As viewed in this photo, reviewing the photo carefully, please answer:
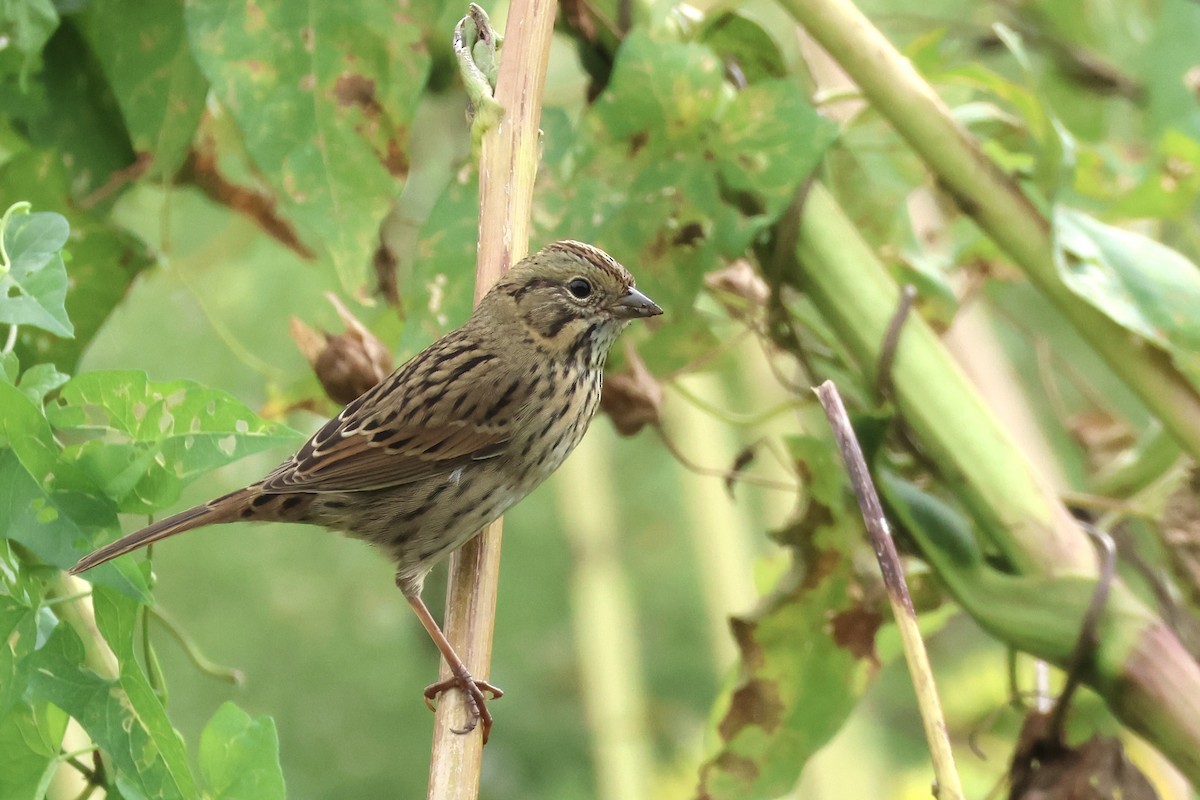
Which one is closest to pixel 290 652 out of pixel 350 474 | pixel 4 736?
pixel 350 474

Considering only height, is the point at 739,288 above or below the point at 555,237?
below

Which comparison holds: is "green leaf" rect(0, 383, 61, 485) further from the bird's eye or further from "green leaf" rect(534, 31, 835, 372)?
the bird's eye

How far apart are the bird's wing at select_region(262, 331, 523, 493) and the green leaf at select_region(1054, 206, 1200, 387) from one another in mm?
796

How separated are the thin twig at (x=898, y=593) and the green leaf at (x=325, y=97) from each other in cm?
65

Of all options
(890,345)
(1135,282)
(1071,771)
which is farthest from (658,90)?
(1071,771)

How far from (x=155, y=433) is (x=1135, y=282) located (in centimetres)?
123

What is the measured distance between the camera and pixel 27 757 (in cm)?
129

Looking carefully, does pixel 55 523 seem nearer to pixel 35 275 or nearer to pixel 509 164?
pixel 35 275

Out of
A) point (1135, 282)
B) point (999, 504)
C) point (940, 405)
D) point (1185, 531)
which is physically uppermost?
point (1135, 282)

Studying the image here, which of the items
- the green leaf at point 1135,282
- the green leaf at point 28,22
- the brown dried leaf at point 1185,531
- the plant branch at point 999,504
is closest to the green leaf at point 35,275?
the green leaf at point 28,22

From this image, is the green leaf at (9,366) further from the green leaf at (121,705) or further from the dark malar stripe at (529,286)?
the dark malar stripe at (529,286)

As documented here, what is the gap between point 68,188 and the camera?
1.77m

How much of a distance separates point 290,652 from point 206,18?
198 centimetres

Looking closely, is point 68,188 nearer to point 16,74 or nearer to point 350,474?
point 16,74
